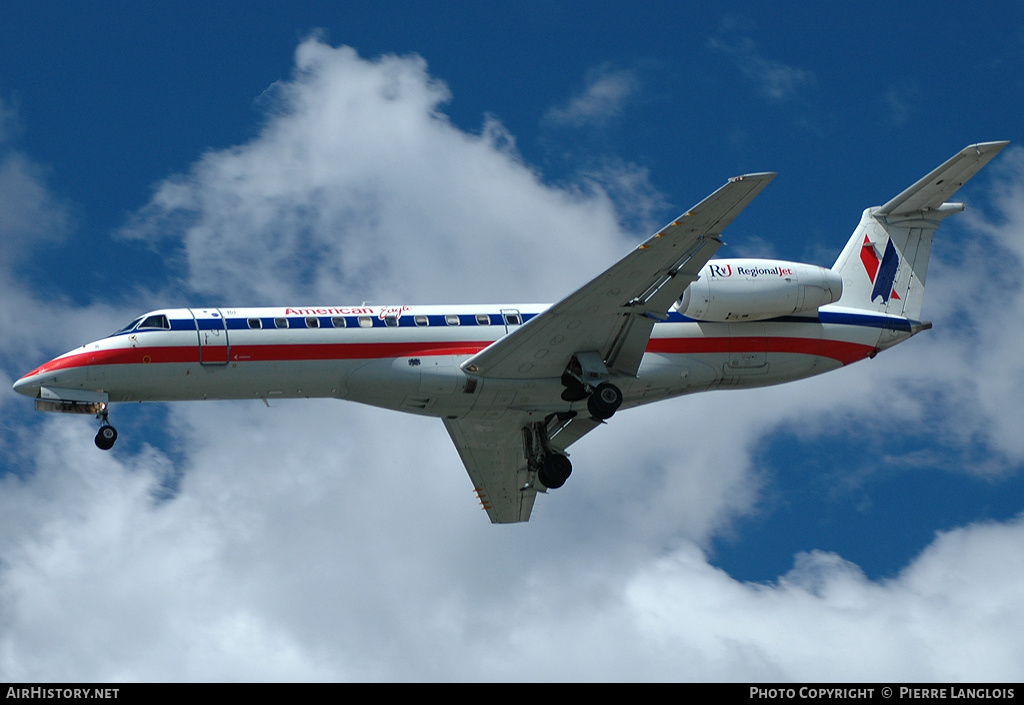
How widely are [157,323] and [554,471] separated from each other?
988cm

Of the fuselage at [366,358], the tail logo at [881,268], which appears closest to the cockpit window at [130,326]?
the fuselage at [366,358]

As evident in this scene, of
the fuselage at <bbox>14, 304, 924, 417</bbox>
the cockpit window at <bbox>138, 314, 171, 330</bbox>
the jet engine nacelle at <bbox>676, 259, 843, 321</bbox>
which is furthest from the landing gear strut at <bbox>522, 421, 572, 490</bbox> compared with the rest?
the cockpit window at <bbox>138, 314, 171, 330</bbox>

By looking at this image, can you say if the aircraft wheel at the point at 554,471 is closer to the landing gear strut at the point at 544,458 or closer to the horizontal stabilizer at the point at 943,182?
the landing gear strut at the point at 544,458

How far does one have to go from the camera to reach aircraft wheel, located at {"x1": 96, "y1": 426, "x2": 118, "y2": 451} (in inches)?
1092

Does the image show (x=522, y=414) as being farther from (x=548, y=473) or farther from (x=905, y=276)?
(x=905, y=276)

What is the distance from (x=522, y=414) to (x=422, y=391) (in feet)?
9.34

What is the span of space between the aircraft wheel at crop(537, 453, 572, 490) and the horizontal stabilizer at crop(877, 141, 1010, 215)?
414 inches

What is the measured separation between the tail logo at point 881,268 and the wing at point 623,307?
286 inches

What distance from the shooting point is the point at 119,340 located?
28000 mm

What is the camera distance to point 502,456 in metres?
34.2

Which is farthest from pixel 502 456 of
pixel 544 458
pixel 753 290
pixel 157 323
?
pixel 157 323

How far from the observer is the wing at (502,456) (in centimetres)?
3256
